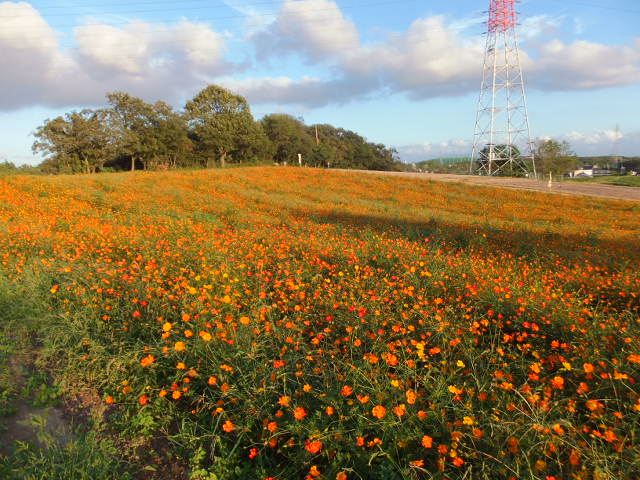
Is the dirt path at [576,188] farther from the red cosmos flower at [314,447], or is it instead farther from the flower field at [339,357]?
the red cosmos flower at [314,447]

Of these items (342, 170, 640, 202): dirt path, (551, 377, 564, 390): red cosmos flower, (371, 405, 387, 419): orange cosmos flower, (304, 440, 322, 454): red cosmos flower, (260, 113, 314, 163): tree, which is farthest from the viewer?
(260, 113, 314, 163): tree

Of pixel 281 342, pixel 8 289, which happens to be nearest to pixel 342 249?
pixel 281 342

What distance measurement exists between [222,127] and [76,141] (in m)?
14.9

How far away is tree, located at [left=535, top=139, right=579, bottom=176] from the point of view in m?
46.2

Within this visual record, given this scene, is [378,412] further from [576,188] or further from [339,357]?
[576,188]

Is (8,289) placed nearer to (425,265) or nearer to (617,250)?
(425,265)

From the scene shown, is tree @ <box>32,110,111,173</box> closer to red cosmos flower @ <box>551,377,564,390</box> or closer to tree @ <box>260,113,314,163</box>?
tree @ <box>260,113,314,163</box>

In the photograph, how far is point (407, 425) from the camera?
2092mm

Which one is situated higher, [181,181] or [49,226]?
[181,181]

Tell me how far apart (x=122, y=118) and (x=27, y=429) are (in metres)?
45.7

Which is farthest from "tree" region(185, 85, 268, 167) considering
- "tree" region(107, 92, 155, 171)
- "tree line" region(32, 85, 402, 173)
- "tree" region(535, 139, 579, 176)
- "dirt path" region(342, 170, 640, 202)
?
"tree" region(535, 139, 579, 176)

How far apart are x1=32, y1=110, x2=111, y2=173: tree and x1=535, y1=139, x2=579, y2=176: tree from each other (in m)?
52.4

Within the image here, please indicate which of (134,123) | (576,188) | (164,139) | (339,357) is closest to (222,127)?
(164,139)

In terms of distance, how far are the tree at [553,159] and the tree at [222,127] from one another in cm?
3597
